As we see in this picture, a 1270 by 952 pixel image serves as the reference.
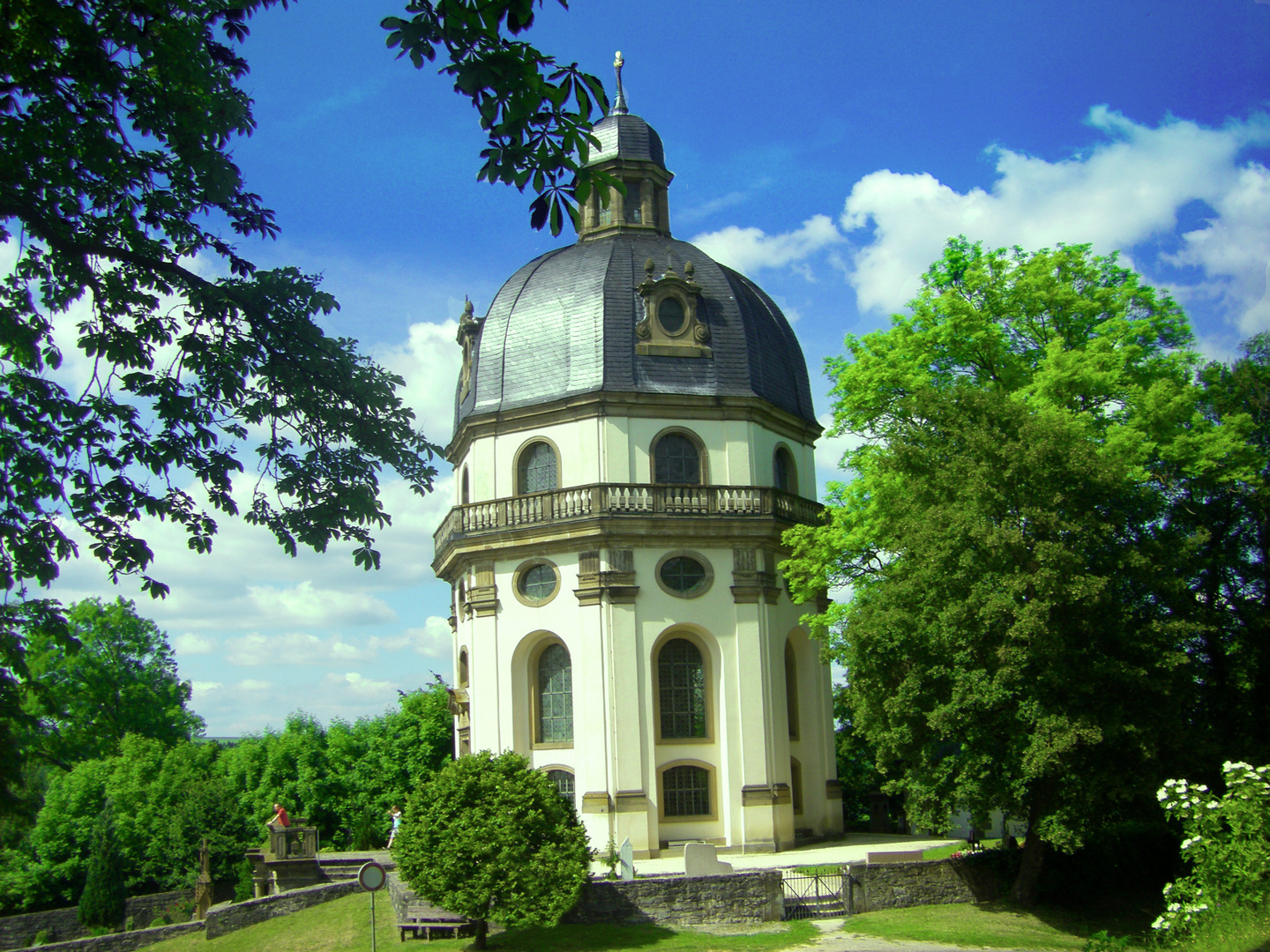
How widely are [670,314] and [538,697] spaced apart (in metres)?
11.6

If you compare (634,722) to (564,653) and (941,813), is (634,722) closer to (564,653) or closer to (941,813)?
(564,653)

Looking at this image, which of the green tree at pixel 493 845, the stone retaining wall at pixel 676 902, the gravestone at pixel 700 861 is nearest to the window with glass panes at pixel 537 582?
the green tree at pixel 493 845

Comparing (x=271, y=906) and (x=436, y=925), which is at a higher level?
(x=436, y=925)

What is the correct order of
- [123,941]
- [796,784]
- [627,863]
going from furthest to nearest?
1. [796,784]
2. [123,941]
3. [627,863]

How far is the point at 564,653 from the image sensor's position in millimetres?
31797

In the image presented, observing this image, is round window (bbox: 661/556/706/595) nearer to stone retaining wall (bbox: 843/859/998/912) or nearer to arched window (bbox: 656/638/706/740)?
arched window (bbox: 656/638/706/740)

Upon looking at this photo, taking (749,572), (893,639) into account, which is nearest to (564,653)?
(749,572)

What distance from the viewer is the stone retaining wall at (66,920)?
38688mm

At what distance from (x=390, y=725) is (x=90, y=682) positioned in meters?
18.3

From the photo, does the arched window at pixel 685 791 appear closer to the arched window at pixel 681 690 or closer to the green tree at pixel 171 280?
the arched window at pixel 681 690

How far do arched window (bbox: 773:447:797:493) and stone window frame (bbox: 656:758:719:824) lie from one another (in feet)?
28.1

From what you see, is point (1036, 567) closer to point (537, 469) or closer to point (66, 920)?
point (537, 469)

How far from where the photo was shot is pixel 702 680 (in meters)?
31.5

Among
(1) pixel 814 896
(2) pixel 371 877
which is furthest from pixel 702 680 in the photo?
(2) pixel 371 877
